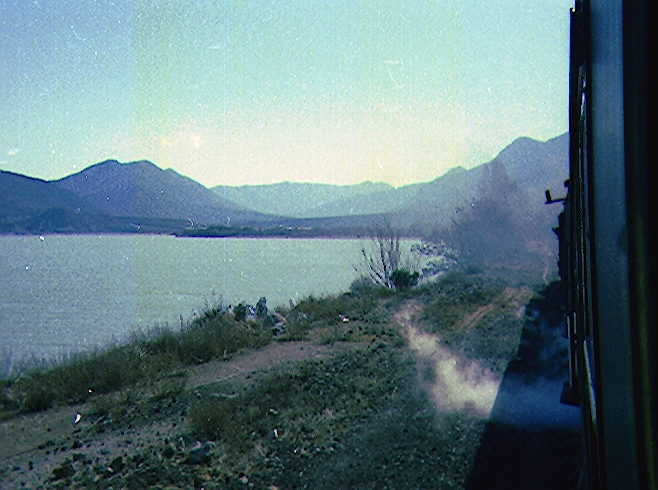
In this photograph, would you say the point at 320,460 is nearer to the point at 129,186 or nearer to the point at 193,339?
the point at 193,339

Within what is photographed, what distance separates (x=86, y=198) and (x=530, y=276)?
15.5 m

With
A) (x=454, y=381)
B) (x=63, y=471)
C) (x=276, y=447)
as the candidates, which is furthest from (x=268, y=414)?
(x=454, y=381)

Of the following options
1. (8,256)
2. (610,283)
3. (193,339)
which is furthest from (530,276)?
(610,283)

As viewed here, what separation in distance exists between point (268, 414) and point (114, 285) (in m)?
14.0

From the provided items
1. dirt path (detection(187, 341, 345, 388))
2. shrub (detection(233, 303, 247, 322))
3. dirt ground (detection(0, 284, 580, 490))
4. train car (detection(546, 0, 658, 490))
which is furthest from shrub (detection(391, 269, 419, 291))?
train car (detection(546, 0, 658, 490))

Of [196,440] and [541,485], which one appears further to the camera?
[196,440]

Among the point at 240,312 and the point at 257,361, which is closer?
the point at 257,361

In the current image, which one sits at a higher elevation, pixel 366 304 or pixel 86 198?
pixel 86 198

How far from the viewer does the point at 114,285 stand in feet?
66.6

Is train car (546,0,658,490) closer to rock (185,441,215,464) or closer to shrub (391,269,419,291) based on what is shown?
rock (185,441,215,464)

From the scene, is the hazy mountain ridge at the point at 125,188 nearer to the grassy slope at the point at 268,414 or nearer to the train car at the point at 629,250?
the grassy slope at the point at 268,414

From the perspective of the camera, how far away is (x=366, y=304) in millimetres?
18672

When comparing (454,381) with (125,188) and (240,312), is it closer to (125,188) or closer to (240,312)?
(240,312)

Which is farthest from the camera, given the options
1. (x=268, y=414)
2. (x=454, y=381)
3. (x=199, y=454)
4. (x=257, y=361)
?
(x=257, y=361)
